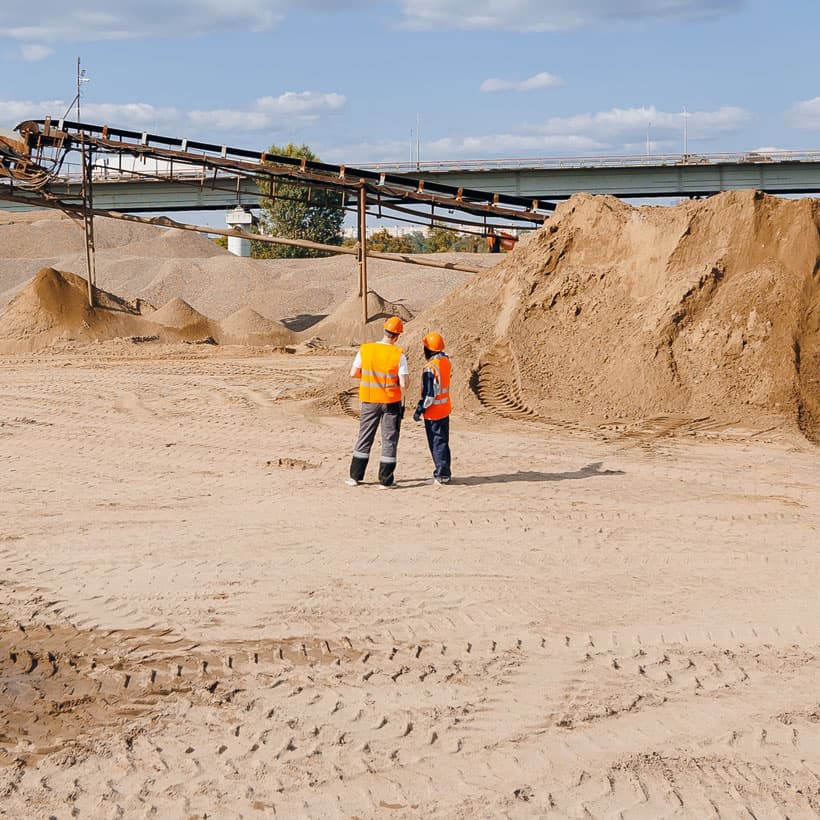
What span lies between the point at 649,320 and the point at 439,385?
5664 mm

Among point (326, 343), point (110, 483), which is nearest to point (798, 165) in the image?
point (326, 343)

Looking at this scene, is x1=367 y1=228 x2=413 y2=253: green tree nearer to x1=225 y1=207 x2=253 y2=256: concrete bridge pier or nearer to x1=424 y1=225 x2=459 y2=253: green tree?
x1=424 y1=225 x2=459 y2=253: green tree

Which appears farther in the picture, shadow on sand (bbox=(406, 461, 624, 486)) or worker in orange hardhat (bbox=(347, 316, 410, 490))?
shadow on sand (bbox=(406, 461, 624, 486))

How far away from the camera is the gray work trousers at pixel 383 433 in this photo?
11281 mm

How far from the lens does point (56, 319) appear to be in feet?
94.4

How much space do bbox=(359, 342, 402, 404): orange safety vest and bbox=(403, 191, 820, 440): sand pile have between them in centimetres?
525

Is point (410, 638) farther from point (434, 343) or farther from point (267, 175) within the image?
point (267, 175)

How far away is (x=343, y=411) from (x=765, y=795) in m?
12.5

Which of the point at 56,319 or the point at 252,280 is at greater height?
the point at 252,280

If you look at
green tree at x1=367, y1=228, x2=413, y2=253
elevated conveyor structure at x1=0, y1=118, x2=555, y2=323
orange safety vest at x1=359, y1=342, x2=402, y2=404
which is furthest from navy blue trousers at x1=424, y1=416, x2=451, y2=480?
green tree at x1=367, y1=228, x2=413, y2=253

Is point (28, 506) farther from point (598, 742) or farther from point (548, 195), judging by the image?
point (548, 195)

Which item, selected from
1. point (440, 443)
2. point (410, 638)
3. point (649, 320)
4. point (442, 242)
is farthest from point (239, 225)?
point (410, 638)

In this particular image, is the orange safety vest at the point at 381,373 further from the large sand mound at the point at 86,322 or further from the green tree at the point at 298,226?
the green tree at the point at 298,226

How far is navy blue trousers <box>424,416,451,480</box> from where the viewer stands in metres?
11.6
